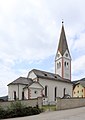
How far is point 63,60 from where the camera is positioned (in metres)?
67.8

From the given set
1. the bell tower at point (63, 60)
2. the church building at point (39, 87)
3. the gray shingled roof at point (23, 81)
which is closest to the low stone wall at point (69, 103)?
the church building at point (39, 87)

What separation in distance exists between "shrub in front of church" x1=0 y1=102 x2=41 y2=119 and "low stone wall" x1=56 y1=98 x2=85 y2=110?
163 inches

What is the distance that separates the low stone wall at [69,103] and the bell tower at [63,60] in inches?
1219

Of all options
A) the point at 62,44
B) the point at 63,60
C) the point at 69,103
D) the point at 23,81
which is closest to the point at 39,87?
the point at 23,81

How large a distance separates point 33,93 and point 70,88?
14.9m

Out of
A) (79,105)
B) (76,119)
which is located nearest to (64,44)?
(79,105)

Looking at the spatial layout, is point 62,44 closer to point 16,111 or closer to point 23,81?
point 23,81

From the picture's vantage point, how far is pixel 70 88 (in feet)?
194

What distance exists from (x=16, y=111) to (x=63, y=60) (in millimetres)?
42565

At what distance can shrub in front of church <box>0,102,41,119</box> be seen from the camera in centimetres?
2562

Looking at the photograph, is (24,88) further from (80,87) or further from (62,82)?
(80,87)

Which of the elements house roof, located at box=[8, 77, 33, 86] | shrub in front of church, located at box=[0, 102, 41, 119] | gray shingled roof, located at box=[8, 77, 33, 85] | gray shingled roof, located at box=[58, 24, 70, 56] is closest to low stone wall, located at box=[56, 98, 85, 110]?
shrub in front of church, located at box=[0, 102, 41, 119]

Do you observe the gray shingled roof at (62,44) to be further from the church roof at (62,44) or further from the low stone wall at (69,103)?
the low stone wall at (69,103)

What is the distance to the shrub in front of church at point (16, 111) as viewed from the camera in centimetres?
2562
